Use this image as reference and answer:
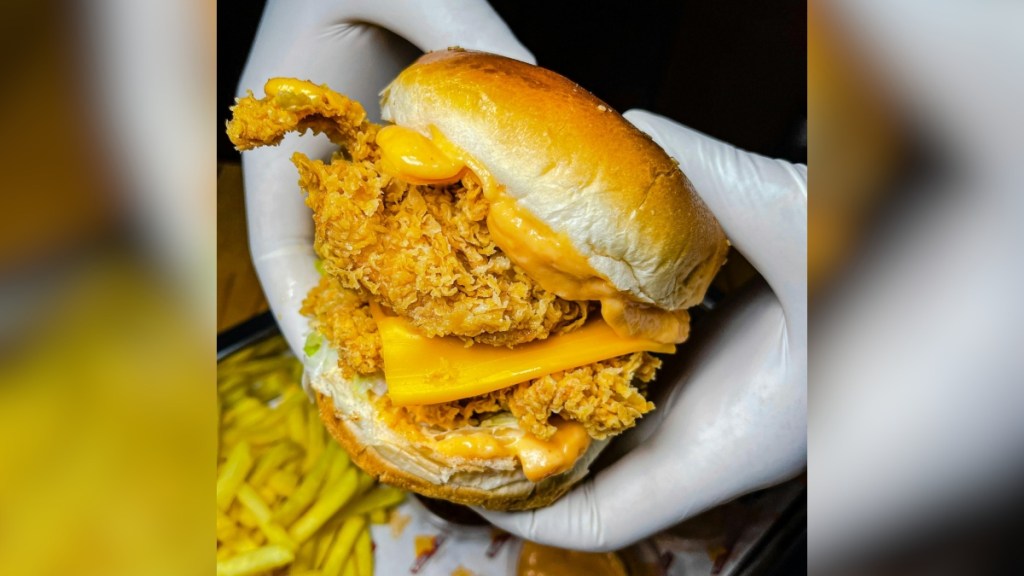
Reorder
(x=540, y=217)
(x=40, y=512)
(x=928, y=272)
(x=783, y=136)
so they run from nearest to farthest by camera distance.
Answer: (x=40, y=512) < (x=928, y=272) < (x=540, y=217) < (x=783, y=136)

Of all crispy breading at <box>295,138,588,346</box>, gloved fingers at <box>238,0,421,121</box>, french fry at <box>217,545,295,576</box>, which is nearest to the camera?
crispy breading at <box>295,138,588,346</box>

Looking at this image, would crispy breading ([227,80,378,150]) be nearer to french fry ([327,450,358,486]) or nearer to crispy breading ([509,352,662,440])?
crispy breading ([509,352,662,440])

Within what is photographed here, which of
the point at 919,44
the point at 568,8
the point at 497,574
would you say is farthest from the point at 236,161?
the point at 919,44

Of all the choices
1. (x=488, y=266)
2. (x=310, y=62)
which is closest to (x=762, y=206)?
(x=488, y=266)

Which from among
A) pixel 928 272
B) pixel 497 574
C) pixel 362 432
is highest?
pixel 928 272

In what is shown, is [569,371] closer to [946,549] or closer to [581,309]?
[581,309]

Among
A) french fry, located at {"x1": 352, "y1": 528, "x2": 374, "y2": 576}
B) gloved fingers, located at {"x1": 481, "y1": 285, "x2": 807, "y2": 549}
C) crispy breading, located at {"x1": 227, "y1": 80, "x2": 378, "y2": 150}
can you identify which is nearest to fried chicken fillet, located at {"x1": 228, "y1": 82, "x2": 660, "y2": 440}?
crispy breading, located at {"x1": 227, "y1": 80, "x2": 378, "y2": 150}
